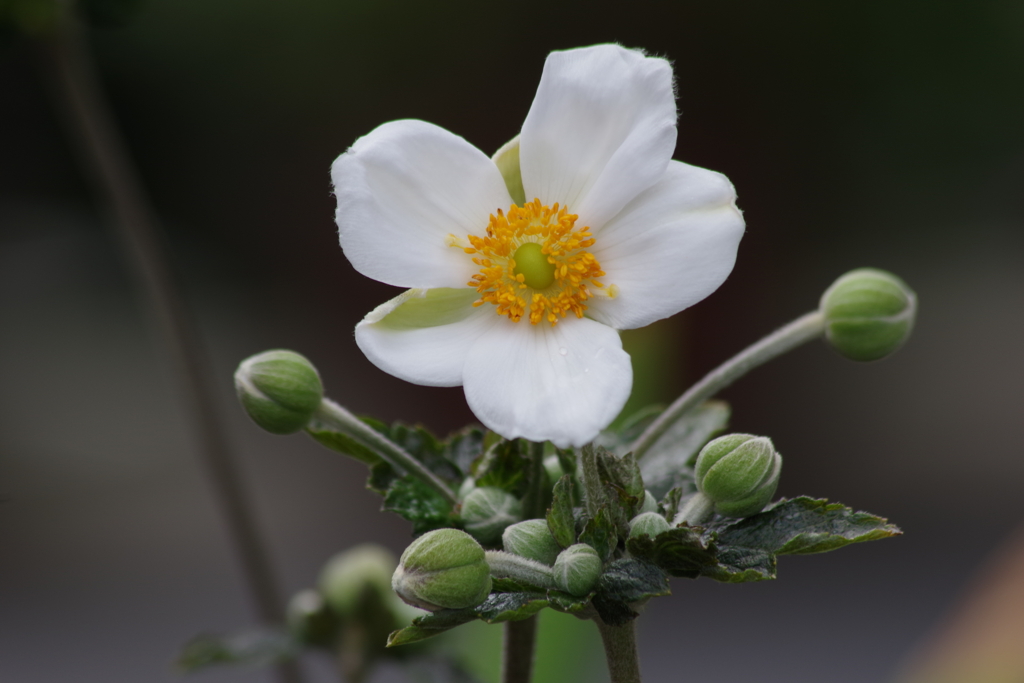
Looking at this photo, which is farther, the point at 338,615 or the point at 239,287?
the point at 239,287

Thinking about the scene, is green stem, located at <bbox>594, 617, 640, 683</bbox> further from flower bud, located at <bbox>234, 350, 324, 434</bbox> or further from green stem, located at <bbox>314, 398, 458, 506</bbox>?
flower bud, located at <bbox>234, 350, 324, 434</bbox>

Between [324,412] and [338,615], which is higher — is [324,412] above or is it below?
above

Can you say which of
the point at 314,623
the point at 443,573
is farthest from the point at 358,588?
the point at 443,573

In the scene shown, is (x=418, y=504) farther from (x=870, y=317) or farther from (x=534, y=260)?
(x=870, y=317)

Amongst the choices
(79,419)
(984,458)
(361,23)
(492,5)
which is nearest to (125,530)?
(79,419)

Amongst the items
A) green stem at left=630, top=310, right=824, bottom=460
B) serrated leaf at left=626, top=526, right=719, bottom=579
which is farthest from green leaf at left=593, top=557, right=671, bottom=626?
green stem at left=630, top=310, right=824, bottom=460

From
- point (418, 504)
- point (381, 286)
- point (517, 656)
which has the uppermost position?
point (381, 286)

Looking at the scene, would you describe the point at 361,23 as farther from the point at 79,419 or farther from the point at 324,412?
the point at 324,412
